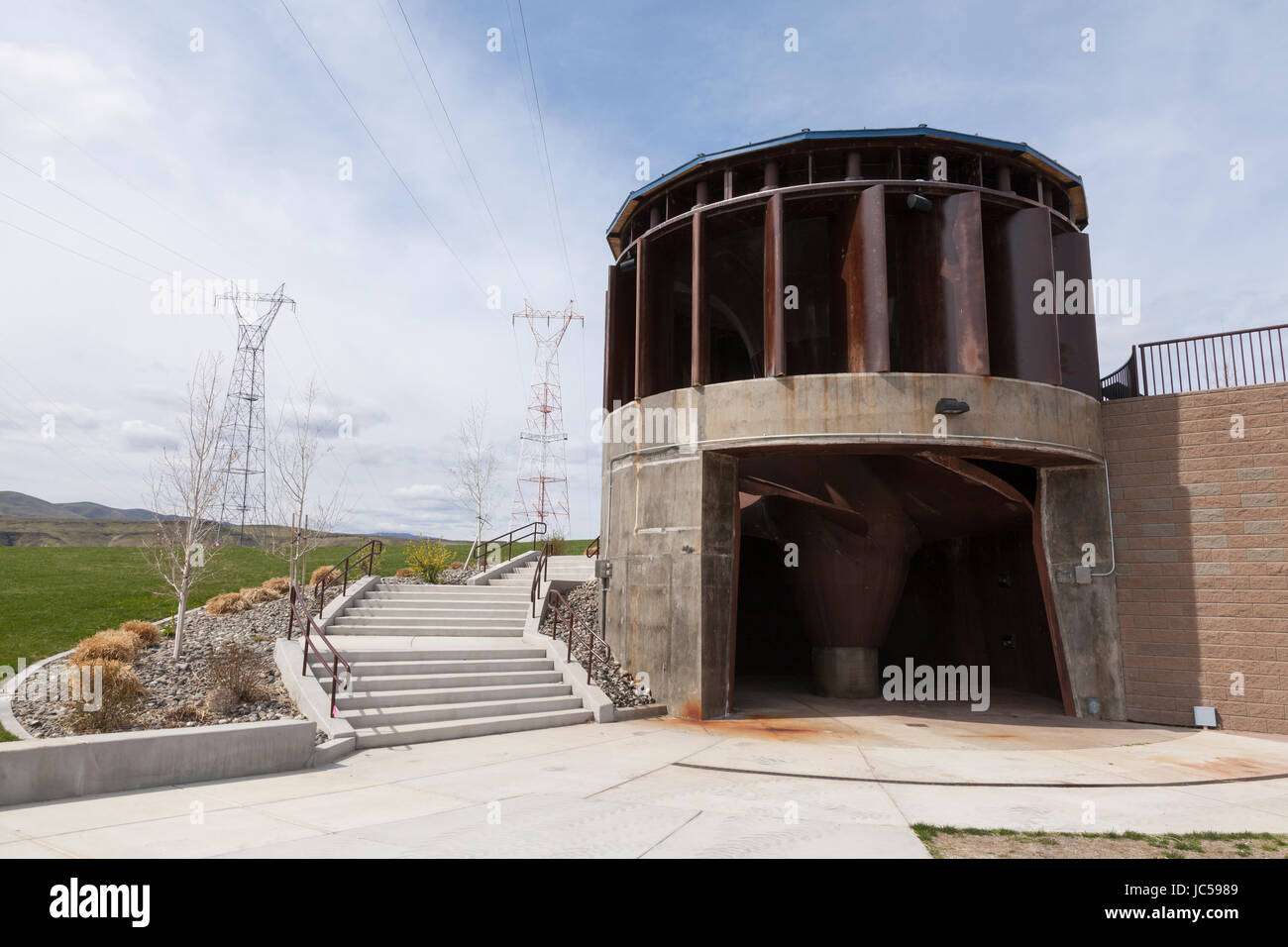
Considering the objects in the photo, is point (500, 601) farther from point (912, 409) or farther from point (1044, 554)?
point (1044, 554)

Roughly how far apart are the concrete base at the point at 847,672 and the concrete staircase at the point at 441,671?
620cm

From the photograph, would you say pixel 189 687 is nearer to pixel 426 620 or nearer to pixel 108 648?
pixel 108 648

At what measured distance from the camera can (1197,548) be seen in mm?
13367

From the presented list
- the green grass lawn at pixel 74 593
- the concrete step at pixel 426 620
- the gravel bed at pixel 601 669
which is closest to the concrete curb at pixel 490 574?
the gravel bed at pixel 601 669

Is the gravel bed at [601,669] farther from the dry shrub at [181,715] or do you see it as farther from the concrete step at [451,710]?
the dry shrub at [181,715]

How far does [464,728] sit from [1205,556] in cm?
1312

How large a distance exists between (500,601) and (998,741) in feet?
35.4

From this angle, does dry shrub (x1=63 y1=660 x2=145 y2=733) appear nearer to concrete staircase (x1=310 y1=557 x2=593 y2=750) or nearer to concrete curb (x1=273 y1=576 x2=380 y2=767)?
concrete curb (x1=273 y1=576 x2=380 y2=767)

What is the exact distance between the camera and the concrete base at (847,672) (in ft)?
52.9

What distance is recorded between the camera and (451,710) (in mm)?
11203

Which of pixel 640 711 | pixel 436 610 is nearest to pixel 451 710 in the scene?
pixel 640 711

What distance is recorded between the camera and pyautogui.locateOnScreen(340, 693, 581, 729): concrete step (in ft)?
34.7

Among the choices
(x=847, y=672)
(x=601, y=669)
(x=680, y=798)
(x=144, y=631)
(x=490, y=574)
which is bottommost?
(x=847, y=672)
